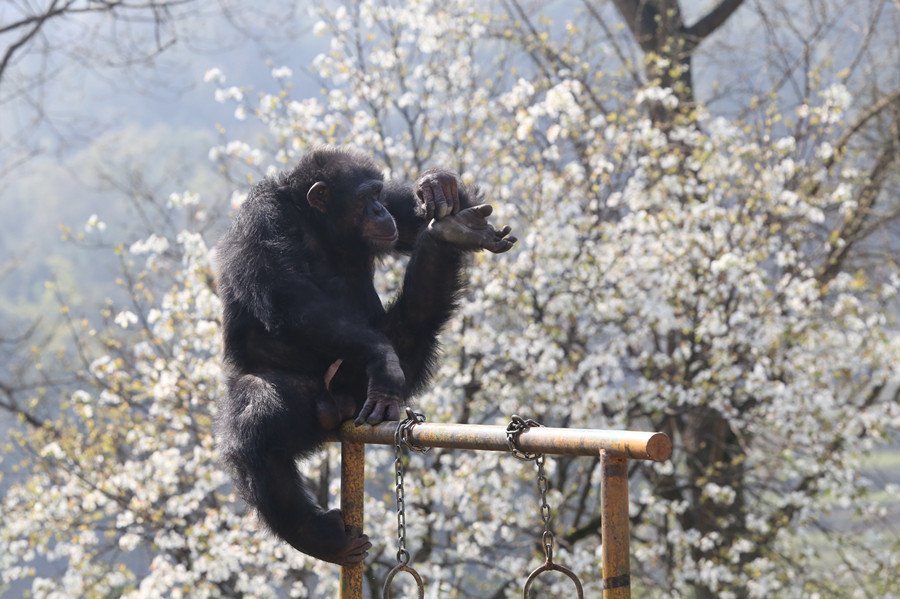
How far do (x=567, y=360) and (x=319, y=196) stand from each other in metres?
5.10

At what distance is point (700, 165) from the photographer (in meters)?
8.64

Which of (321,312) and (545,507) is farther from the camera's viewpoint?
(321,312)

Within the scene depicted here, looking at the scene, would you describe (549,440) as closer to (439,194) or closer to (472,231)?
(472,231)

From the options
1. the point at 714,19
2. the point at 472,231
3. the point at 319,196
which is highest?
the point at 714,19

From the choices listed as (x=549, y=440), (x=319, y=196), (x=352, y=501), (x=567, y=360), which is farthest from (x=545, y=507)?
(x=567, y=360)

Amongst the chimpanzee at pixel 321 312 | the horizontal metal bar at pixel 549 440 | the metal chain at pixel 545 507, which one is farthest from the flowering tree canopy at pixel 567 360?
the metal chain at pixel 545 507

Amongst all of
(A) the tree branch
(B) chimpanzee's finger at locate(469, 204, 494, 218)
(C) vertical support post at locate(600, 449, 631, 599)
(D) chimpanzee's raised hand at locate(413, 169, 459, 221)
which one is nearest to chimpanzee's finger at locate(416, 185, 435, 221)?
(D) chimpanzee's raised hand at locate(413, 169, 459, 221)

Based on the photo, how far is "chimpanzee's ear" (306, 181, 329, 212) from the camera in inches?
145

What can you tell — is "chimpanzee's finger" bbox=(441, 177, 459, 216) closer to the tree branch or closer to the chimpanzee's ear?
the chimpanzee's ear

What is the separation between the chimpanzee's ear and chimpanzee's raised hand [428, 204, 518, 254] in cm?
55

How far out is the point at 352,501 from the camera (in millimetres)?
3016

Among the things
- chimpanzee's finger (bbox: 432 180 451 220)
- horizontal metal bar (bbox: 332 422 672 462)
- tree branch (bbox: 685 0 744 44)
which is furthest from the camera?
tree branch (bbox: 685 0 744 44)

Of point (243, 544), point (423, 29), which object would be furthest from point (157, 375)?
point (423, 29)

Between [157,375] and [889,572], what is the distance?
7.04 metres
